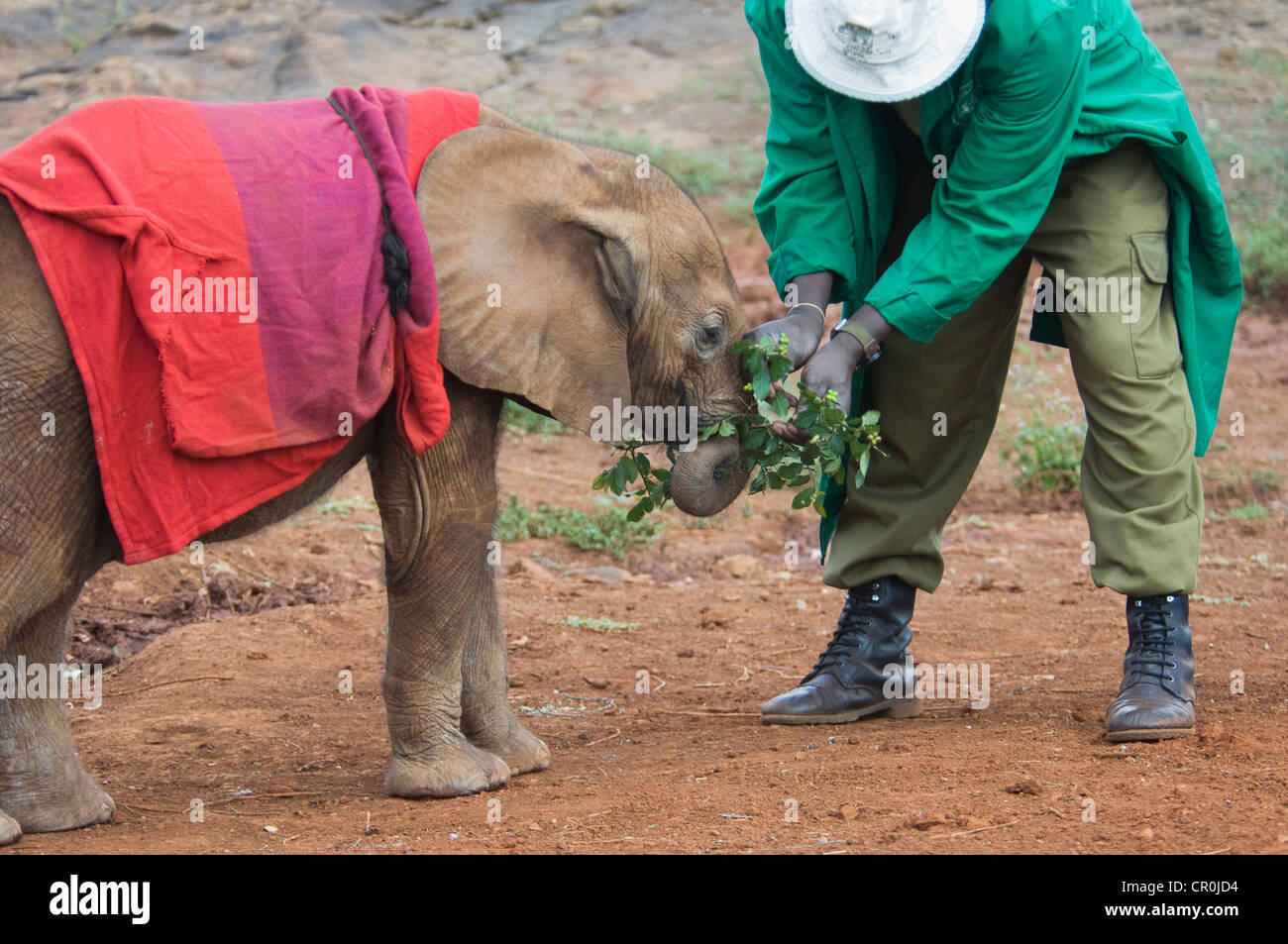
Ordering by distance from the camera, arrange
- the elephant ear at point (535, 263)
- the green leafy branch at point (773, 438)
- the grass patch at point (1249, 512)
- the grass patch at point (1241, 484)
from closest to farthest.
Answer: the elephant ear at point (535, 263) < the green leafy branch at point (773, 438) < the grass patch at point (1249, 512) < the grass patch at point (1241, 484)

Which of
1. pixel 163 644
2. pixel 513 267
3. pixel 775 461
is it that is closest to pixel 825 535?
pixel 775 461

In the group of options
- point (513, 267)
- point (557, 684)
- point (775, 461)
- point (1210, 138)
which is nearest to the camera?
point (513, 267)

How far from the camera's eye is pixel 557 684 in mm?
5562

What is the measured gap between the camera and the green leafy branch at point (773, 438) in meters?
4.15

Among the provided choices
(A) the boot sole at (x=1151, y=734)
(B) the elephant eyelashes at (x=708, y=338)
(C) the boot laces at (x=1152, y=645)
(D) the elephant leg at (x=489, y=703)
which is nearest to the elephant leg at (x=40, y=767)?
(D) the elephant leg at (x=489, y=703)

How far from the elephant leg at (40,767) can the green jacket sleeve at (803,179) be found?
2240 millimetres

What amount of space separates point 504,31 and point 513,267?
12.1 meters

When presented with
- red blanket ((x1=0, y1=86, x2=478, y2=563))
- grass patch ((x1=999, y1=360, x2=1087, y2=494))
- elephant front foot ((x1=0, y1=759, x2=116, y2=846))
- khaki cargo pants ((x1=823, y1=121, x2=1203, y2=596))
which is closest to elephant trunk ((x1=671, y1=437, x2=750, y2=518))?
red blanket ((x1=0, y1=86, x2=478, y2=563))

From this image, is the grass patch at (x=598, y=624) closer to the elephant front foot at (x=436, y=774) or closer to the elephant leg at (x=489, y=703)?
the elephant leg at (x=489, y=703)

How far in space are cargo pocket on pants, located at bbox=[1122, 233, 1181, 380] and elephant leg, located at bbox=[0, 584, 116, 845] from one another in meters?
2.91

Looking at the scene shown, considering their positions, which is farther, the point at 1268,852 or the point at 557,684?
the point at 557,684

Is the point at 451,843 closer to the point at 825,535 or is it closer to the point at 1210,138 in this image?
the point at 825,535

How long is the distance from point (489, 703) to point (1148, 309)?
7.10 feet

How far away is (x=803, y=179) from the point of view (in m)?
4.66
